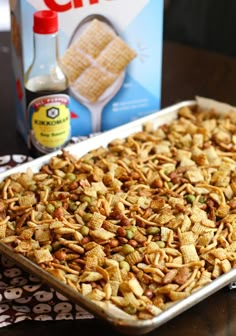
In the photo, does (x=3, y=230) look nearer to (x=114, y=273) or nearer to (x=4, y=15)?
(x=114, y=273)

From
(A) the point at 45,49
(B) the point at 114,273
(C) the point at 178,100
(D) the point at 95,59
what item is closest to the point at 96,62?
(D) the point at 95,59

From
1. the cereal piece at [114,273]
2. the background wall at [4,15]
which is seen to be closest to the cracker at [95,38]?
the cereal piece at [114,273]

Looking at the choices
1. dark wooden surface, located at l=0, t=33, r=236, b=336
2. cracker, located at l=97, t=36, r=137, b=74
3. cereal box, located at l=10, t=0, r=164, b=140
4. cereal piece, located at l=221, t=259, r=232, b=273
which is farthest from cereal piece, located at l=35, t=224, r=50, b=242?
cracker, located at l=97, t=36, r=137, b=74

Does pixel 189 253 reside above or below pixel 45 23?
below

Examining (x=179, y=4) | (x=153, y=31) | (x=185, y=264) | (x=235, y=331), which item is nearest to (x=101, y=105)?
(x=153, y=31)

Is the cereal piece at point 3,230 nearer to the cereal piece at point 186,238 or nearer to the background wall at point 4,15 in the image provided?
the cereal piece at point 186,238

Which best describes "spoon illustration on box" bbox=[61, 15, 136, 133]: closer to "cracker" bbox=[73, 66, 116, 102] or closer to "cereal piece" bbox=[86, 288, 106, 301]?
"cracker" bbox=[73, 66, 116, 102]
